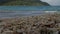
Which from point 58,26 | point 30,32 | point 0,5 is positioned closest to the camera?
point 30,32

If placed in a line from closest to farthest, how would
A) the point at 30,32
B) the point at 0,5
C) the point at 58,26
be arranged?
the point at 30,32 < the point at 58,26 < the point at 0,5

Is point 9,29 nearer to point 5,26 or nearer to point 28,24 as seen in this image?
point 5,26

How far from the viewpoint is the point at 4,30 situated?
2533 millimetres

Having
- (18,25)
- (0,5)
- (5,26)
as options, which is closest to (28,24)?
(18,25)

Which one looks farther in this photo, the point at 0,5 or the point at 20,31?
the point at 0,5

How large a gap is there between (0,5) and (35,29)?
674cm

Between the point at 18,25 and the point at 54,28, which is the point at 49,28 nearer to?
the point at 54,28

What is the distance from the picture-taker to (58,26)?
263 centimetres

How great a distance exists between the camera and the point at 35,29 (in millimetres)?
2516

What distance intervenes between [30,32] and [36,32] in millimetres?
80

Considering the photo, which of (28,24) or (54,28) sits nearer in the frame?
(54,28)

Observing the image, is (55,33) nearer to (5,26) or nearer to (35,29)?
(35,29)

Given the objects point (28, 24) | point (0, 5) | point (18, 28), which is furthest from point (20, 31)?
point (0, 5)

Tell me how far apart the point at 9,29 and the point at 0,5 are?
6621 millimetres
